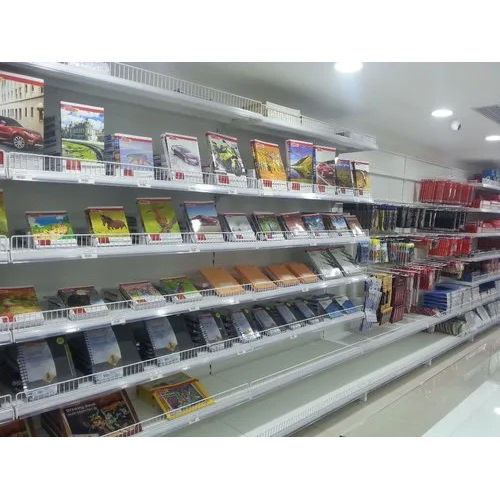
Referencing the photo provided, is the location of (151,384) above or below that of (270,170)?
below

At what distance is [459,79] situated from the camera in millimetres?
2832

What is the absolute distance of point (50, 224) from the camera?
192cm

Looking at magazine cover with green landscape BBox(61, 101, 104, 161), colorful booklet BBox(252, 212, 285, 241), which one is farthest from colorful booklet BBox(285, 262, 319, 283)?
magazine cover with green landscape BBox(61, 101, 104, 161)

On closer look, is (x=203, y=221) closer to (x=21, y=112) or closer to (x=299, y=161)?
(x=299, y=161)

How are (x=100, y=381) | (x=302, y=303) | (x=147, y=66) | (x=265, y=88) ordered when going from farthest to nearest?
1. (x=302, y=303)
2. (x=265, y=88)
3. (x=147, y=66)
4. (x=100, y=381)

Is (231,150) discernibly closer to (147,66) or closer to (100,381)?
(147,66)

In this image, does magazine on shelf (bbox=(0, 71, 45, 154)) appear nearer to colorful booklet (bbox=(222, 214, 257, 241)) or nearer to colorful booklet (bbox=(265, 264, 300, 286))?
colorful booklet (bbox=(222, 214, 257, 241))

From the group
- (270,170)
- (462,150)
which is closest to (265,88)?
(270,170)

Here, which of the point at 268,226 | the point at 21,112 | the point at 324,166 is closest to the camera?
the point at 21,112

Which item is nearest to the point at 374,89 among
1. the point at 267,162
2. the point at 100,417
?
the point at 267,162

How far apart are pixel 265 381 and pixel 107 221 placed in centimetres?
153

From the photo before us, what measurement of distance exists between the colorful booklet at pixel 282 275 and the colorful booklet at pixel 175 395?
94cm

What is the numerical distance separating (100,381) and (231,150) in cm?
156

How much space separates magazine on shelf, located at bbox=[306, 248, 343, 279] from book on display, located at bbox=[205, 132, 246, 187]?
3.63 feet
